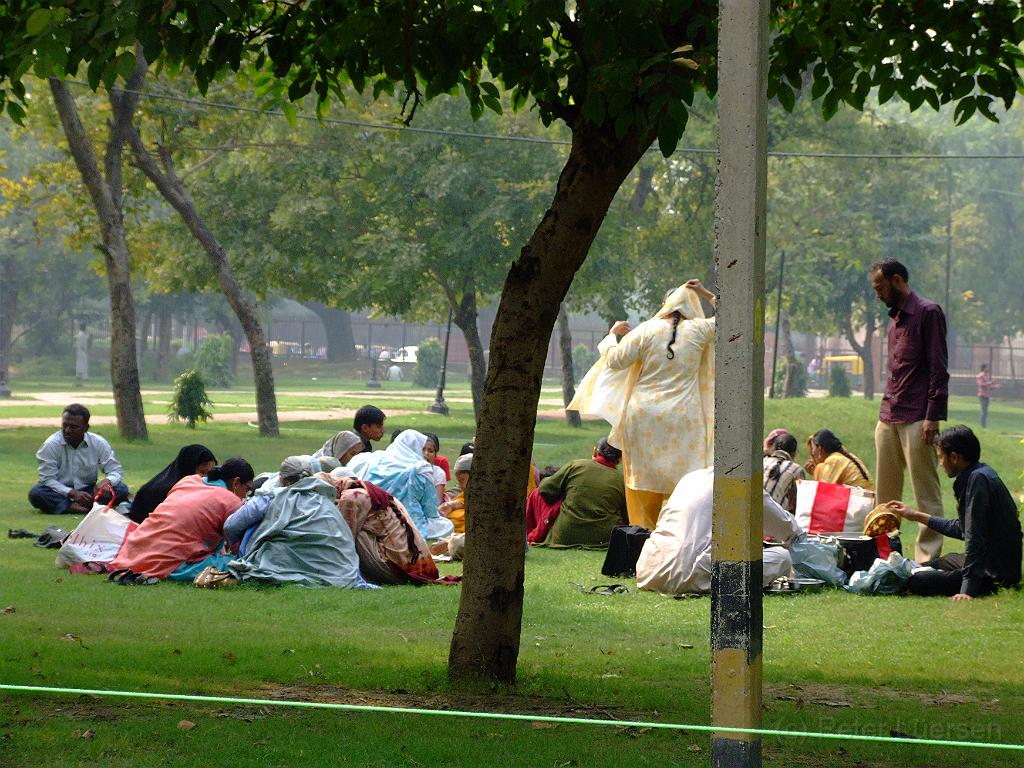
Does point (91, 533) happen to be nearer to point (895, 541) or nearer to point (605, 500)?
point (605, 500)

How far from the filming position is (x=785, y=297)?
44906 mm

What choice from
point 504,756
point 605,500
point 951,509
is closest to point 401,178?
point 951,509

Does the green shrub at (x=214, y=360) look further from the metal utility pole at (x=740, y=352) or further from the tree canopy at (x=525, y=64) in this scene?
the metal utility pole at (x=740, y=352)

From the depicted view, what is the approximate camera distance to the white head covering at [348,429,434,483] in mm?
12586

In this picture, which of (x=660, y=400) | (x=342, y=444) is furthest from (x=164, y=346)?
(x=660, y=400)

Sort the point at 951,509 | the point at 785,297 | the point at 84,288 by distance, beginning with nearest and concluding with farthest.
Result: 1. the point at 951,509
2. the point at 785,297
3. the point at 84,288

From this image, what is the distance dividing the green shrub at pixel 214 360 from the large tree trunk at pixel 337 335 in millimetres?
15438

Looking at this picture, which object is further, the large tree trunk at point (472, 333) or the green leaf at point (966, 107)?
the large tree trunk at point (472, 333)

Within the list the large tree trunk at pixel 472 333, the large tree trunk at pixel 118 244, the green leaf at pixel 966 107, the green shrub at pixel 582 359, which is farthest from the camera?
the green shrub at pixel 582 359

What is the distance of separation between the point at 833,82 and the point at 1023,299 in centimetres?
6472

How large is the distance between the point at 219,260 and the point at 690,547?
1740 cm

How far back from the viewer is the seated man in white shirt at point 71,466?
45.0ft

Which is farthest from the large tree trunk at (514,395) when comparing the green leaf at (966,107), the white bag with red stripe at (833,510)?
the white bag with red stripe at (833,510)

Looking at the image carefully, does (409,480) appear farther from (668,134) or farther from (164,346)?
(164,346)
